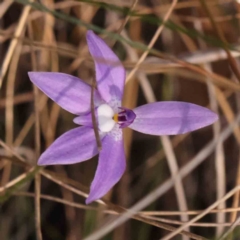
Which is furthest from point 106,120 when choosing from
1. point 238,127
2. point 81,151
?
point 238,127

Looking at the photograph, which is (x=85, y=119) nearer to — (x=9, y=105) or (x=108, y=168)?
(x=108, y=168)

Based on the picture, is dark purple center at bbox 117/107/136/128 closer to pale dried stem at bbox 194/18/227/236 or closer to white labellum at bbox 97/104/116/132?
white labellum at bbox 97/104/116/132

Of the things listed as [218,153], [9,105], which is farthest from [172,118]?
[9,105]

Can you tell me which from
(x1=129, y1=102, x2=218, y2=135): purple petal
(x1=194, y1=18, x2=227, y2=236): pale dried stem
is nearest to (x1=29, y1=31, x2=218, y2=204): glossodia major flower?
(x1=129, y1=102, x2=218, y2=135): purple petal

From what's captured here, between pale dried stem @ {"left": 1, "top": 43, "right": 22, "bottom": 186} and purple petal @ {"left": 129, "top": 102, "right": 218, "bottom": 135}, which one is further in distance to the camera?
pale dried stem @ {"left": 1, "top": 43, "right": 22, "bottom": 186}

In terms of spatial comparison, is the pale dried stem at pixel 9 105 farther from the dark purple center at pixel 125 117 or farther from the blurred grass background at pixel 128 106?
the dark purple center at pixel 125 117

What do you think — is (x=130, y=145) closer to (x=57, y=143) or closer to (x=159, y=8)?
(x=159, y=8)

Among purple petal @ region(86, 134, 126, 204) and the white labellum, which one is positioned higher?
the white labellum
